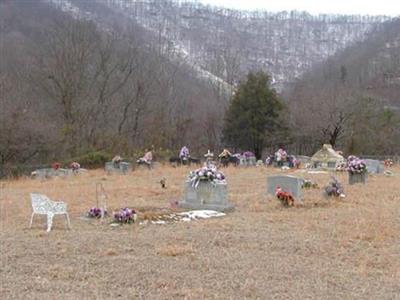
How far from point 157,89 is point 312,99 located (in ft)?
39.2

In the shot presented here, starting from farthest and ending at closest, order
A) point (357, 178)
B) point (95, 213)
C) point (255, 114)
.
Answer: point (255, 114), point (357, 178), point (95, 213)

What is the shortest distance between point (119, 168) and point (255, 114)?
1375 centimetres

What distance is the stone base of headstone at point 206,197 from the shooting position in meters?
12.4

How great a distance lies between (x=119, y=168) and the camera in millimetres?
24547

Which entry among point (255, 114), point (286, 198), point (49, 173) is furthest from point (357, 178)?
point (255, 114)

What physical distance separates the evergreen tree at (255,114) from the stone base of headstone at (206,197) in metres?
23.3

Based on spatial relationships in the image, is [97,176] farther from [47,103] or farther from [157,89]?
[157,89]

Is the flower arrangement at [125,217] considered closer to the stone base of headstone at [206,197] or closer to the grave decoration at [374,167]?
the stone base of headstone at [206,197]

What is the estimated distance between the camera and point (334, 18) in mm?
100062

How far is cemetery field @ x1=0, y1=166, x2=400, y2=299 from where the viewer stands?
19.9ft

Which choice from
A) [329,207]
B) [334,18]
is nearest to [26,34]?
[329,207]

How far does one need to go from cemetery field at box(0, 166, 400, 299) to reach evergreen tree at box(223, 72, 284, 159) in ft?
74.2

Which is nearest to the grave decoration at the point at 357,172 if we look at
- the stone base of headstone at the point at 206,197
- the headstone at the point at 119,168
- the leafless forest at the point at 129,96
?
the stone base of headstone at the point at 206,197

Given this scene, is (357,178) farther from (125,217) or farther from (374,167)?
(125,217)
